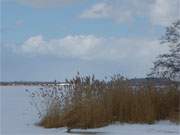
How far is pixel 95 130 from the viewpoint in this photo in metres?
12.4

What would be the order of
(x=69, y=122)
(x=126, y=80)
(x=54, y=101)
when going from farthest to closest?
(x=126, y=80)
(x=54, y=101)
(x=69, y=122)

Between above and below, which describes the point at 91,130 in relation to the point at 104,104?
below

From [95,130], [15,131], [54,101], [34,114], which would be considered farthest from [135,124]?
[34,114]

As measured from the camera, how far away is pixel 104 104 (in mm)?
13555

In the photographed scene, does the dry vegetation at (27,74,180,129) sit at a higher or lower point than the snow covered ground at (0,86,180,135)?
higher

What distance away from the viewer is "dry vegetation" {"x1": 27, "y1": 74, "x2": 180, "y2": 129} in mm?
12945

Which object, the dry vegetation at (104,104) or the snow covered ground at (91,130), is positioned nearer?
the snow covered ground at (91,130)

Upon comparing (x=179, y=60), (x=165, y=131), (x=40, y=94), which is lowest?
(x=165, y=131)

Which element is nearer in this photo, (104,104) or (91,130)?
(91,130)

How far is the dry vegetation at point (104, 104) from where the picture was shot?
1295 cm

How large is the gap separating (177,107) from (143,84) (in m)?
1.24

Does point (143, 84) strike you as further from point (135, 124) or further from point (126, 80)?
point (135, 124)

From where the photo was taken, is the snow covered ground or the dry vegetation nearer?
the snow covered ground

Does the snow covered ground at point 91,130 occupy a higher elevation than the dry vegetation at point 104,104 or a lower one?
lower
